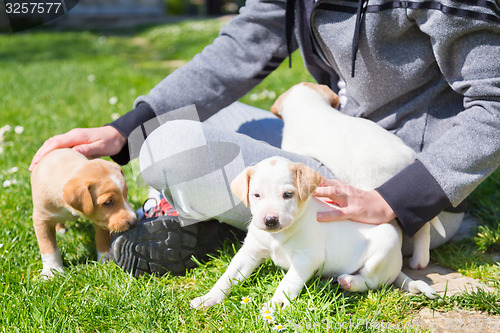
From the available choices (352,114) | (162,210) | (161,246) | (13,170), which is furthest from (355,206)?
(13,170)

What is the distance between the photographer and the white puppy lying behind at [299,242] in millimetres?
1838

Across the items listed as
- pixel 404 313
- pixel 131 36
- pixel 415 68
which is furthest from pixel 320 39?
pixel 131 36

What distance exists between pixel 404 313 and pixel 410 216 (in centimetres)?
38

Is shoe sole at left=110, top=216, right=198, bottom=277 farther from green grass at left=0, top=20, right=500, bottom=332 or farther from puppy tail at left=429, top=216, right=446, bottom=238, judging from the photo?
puppy tail at left=429, top=216, right=446, bottom=238

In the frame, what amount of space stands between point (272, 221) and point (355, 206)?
411 mm

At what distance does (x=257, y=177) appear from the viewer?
73.3 inches

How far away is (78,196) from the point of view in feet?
7.33

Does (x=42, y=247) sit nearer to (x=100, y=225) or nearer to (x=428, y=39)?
(x=100, y=225)

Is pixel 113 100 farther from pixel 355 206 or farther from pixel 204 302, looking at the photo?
pixel 355 206

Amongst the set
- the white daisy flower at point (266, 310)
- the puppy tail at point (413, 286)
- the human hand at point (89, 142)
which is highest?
the human hand at point (89, 142)

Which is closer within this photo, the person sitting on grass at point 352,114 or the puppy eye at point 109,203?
the person sitting on grass at point 352,114

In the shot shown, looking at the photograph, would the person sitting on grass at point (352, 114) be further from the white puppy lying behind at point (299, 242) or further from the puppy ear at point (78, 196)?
the puppy ear at point (78, 196)

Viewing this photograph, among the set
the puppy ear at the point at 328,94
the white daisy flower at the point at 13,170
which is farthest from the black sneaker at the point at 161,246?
the white daisy flower at the point at 13,170

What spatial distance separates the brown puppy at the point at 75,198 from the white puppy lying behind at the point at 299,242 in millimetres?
618
